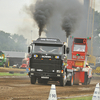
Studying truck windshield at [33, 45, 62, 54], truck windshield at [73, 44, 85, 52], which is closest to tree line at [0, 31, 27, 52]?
truck windshield at [73, 44, 85, 52]

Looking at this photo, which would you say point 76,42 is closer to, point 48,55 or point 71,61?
point 71,61

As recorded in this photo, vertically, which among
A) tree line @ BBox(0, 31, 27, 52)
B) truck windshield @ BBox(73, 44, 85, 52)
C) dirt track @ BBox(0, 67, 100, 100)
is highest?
tree line @ BBox(0, 31, 27, 52)

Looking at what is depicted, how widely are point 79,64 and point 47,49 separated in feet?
14.9

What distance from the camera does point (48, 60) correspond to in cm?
1666

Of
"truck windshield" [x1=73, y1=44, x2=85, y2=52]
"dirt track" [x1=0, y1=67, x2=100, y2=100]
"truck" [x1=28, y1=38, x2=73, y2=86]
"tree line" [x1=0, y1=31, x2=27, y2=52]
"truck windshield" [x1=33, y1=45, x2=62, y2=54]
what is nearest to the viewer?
"dirt track" [x1=0, y1=67, x2=100, y2=100]

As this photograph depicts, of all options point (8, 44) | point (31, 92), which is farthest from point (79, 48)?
point (8, 44)

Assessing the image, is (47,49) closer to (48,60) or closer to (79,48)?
(48,60)

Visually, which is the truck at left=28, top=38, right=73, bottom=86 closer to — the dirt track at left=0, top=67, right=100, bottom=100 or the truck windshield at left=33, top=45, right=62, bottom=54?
the truck windshield at left=33, top=45, right=62, bottom=54

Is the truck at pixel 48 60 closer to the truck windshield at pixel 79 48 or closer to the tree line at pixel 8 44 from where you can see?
the truck windshield at pixel 79 48

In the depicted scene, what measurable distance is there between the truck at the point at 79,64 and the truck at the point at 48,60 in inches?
116

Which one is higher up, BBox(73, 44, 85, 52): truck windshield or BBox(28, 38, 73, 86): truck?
BBox(73, 44, 85, 52): truck windshield

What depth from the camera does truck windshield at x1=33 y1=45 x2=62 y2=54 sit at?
659 inches

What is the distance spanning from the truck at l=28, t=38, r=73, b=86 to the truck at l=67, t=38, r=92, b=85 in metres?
2.96

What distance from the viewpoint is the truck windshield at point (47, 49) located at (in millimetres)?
16750
